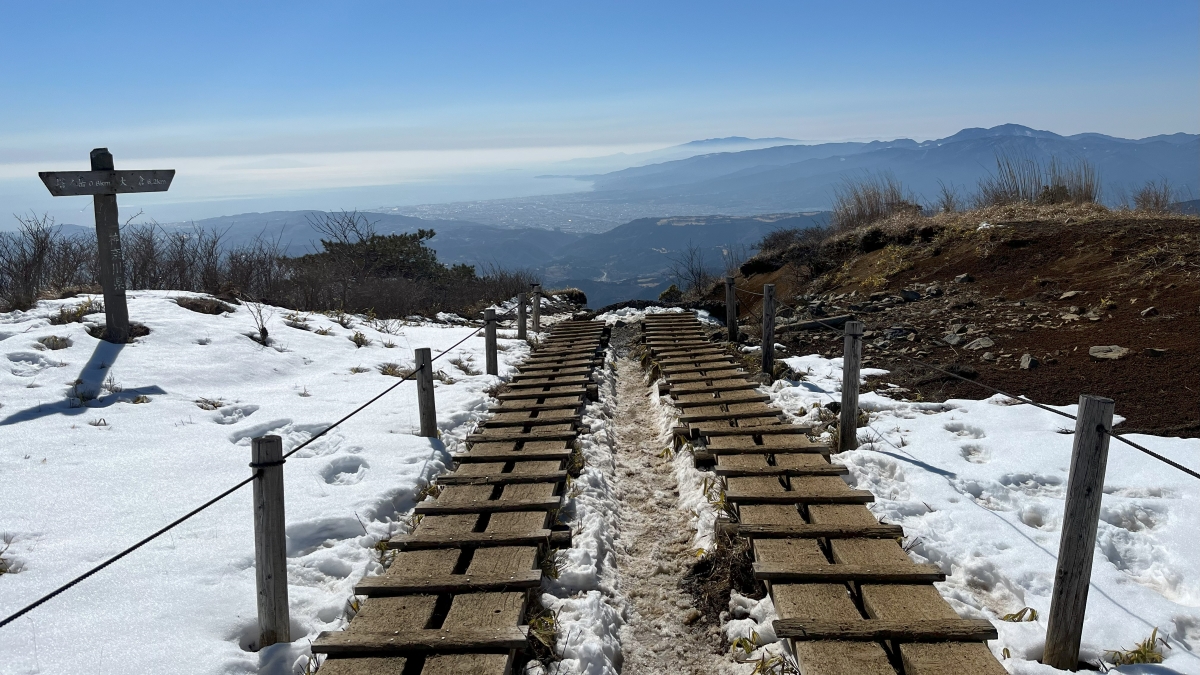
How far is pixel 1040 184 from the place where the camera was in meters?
16.3

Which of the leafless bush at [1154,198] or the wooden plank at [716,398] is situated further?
the leafless bush at [1154,198]

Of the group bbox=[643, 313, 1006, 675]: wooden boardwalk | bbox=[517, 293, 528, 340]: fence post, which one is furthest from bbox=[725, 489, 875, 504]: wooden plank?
bbox=[517, 293, 528, 340]: fence post

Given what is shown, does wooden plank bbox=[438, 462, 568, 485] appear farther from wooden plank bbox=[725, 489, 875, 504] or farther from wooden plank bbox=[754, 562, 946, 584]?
wooden plank bbox=[754, 562, 946, 584]

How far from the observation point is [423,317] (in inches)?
605

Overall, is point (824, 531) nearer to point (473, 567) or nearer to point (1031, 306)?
point (473, 567)

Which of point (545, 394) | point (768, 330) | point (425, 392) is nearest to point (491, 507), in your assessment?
point (425, 392)

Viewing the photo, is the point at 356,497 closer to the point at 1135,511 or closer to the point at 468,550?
the point at 468,550

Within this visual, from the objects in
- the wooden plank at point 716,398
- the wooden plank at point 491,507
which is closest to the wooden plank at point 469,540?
the wooden plank at point 491,507

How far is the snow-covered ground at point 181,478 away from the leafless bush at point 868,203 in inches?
564

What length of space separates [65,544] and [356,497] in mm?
1719

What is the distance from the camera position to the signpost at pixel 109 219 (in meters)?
7.81

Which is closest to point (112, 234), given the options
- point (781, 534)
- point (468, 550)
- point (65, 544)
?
point (65, 544)

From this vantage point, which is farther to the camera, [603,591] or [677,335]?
[677,335]

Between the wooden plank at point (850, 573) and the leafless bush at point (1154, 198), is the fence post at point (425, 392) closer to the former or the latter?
the wooden plank at point (850, 573)
